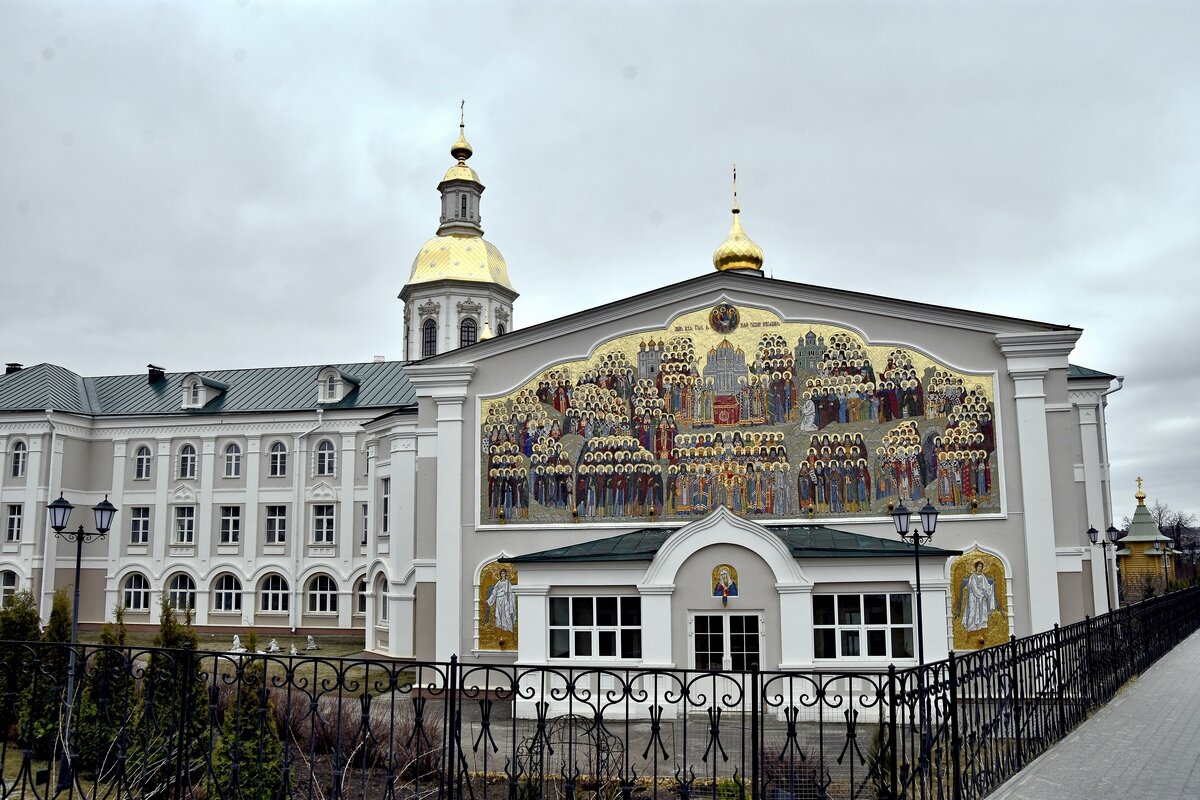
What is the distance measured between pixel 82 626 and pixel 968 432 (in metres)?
29.3

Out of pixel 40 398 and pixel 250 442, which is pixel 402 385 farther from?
pixel 40 398

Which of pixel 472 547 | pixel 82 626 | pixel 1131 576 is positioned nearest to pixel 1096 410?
pixel 472 547

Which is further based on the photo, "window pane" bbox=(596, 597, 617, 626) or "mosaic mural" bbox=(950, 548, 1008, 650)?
"mosaic mural" bbox=(950, 548, 1008, 650)

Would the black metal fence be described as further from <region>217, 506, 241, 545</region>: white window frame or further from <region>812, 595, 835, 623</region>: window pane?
<region>217, 506, 241, 545</region>: white window frame

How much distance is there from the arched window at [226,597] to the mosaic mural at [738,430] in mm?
17175

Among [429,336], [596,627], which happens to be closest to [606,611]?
[596,627]

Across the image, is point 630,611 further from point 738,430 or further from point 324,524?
point 324,524

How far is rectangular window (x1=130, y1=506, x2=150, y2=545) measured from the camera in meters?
34.2

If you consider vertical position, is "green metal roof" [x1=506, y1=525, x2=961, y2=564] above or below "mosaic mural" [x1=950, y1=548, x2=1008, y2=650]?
above

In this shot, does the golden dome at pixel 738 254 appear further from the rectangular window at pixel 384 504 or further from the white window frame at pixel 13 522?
the white window frame at pixel 13 522

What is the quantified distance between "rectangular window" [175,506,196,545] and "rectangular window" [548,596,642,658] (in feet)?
68.0

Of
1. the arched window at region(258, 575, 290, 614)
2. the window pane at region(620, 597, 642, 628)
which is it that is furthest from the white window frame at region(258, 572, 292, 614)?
the window pane at region(620, 597, 642, 628)

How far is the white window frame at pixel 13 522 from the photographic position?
109 ft

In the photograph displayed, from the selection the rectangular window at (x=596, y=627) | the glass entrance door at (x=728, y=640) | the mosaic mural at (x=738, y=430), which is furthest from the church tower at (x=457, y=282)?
the glass entrance door at (x=728, y=640)
